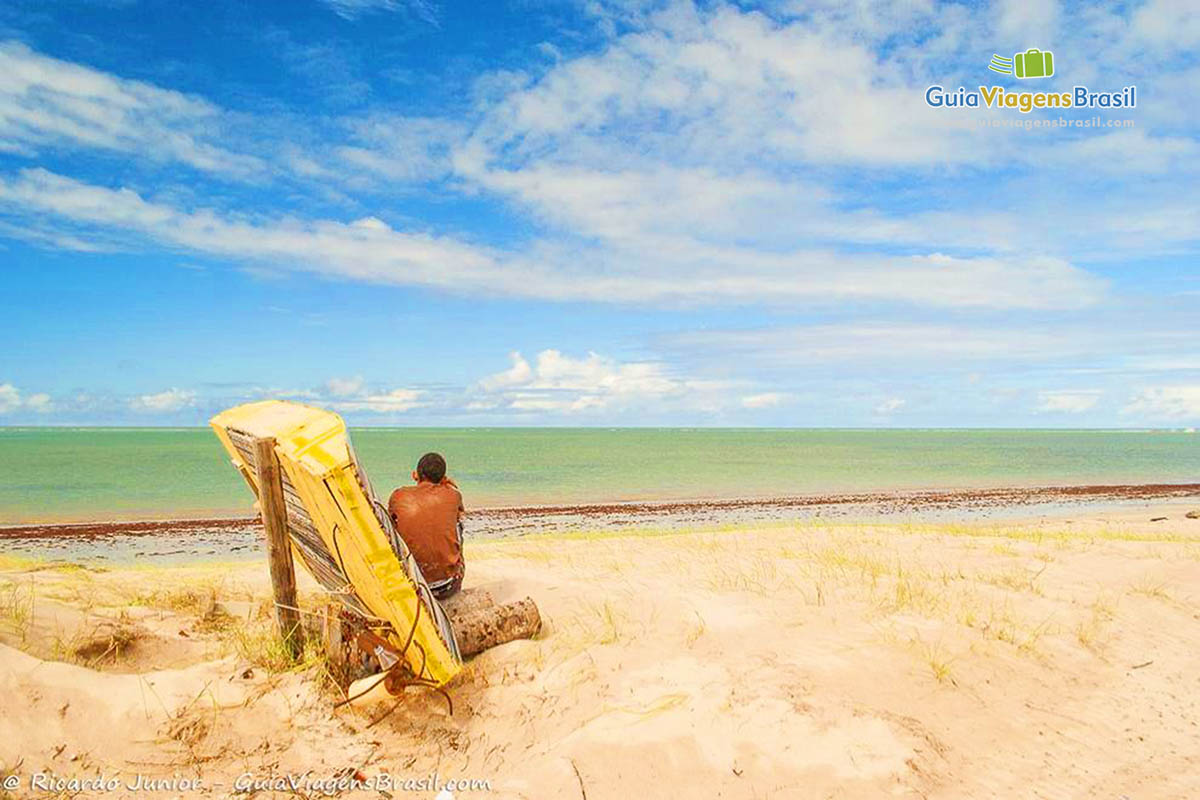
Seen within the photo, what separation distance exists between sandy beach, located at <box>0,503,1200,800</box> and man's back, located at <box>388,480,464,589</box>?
1.02 metres

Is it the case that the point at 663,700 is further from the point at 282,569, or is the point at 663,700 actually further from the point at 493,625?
the point at 282,569

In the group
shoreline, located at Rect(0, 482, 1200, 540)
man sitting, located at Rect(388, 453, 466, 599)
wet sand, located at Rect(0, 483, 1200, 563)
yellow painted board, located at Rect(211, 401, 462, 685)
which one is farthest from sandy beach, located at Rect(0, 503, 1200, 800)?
shoreline, located at Rect(0, 482, 1200, 540)

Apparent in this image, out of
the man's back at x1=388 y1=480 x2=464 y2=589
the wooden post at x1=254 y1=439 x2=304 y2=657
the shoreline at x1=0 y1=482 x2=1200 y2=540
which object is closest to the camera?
the wooden post at x1=254 y1=439 x2=304 y2=657

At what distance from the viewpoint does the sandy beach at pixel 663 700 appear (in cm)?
513

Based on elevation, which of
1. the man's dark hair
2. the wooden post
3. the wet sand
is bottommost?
the wet sand

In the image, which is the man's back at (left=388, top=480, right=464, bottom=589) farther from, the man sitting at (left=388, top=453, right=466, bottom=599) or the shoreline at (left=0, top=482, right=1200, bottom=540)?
the shoreline at (left=0, top=482, right=1200, bottom=540)

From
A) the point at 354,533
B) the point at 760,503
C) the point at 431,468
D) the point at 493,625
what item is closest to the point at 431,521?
the point at 431,468

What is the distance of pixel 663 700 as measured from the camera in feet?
19.4

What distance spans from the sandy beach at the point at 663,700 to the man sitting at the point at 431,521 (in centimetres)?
99

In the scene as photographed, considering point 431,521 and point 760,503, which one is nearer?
point 431,521

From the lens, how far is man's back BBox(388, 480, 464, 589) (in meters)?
7.14

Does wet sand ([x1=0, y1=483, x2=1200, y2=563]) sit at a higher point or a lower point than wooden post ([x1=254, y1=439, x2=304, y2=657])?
lower

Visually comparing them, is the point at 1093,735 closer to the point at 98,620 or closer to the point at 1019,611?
the point at 1019,611

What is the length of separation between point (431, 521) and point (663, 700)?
9.29ft
